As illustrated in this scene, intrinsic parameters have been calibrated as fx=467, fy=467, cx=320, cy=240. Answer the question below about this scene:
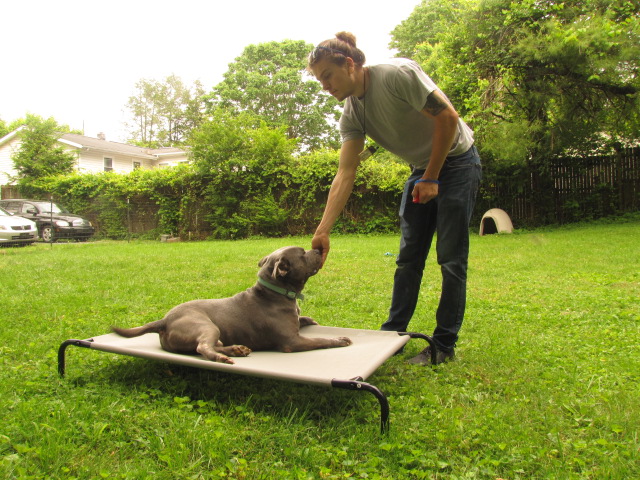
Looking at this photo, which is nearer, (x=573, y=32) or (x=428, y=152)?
(x=428, y=152)

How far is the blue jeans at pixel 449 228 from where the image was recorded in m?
3.04

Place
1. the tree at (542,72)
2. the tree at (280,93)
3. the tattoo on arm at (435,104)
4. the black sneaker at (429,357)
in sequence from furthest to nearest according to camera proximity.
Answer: the tree at (280,93)
the tree at (542,72)
the black sneaker at (429,357)
the tattoo on arm at (435,104)

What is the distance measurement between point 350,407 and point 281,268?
100 cm

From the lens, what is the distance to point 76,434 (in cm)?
218

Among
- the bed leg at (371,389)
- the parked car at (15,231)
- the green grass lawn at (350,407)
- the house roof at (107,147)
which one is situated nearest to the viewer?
the green grass lawn at (350,407)

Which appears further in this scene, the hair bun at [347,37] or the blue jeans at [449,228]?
the blue jeans at [449,228]

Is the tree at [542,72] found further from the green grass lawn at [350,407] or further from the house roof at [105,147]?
the house roof at [105,147]

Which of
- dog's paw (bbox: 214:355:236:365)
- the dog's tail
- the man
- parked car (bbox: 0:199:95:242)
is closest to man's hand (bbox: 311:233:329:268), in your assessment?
the man

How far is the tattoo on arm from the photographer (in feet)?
8.89

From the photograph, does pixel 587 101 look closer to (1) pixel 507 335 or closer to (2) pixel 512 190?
(2) pixel 512 190

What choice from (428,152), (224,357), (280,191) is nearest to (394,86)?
(428,152)

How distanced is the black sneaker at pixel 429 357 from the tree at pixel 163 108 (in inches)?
1822

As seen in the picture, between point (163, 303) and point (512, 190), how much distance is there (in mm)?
12051

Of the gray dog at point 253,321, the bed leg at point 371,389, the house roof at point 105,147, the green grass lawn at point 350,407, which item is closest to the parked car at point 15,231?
the green grass lawn at point 350,407
